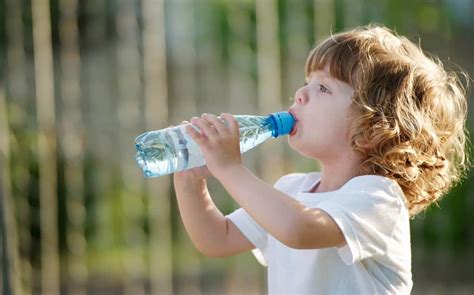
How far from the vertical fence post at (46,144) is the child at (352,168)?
1.93 m

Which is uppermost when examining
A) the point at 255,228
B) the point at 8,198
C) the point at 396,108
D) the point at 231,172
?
the point at 396,108

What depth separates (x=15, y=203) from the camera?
14.4ft

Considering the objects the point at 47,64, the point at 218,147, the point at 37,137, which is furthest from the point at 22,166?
the point at 218,147

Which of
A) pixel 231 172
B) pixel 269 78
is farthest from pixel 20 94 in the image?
pixel 231 172

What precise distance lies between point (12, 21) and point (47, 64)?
9.4 inches

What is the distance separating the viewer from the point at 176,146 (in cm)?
243

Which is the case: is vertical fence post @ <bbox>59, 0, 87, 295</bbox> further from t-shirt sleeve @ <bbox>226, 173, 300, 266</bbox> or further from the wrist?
the wrist

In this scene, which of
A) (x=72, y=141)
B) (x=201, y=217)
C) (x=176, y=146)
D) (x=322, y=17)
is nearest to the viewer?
(x=176, y=146)

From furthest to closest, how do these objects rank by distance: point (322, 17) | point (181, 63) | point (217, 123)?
point (322, 17) → point (181, 63) → point (217, 123)

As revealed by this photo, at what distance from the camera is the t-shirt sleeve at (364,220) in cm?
214

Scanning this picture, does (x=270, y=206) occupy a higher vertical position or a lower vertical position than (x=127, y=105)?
higher

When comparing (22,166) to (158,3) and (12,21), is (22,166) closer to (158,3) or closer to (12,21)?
(12,21)

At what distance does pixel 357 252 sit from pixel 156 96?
96.4 inches

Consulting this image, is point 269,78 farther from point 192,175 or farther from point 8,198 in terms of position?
point 192,175
